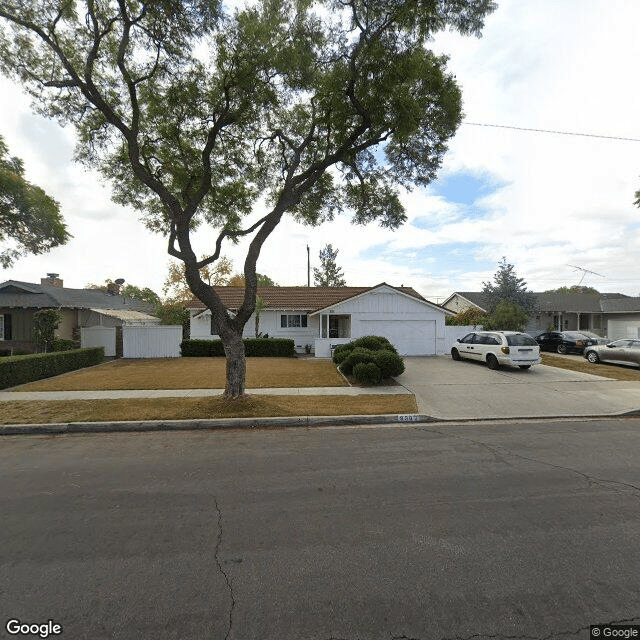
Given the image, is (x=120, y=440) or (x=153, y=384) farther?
(x=153, y=384)

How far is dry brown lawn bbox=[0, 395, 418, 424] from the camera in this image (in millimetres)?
7754

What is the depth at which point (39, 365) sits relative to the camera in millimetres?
12703

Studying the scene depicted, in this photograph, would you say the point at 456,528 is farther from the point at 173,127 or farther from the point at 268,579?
the point at 173,127

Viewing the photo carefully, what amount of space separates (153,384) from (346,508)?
31.7 feet

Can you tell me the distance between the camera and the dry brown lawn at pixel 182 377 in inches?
450

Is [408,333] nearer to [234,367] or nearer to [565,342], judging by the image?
[565,342]

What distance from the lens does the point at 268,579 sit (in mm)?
2789

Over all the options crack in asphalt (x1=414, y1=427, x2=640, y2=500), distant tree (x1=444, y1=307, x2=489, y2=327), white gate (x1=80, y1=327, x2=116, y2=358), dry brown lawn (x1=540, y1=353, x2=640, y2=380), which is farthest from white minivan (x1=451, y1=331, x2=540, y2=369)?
white gate (x1=80, y1=327, x2=116, y2=358)

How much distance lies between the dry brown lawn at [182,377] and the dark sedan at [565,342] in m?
15.3

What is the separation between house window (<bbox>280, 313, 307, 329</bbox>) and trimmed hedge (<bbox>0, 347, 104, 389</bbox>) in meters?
11.8

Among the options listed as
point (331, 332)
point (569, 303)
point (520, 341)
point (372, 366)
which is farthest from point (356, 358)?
point (569, 303)

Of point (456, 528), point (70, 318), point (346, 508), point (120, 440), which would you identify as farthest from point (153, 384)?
point (70, 318)

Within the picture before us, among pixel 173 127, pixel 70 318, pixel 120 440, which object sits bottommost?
pixel 120 440

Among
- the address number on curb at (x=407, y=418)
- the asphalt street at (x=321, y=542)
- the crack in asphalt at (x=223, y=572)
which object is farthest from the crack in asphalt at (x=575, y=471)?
the crack in asphalt at (x=223, y=572)
